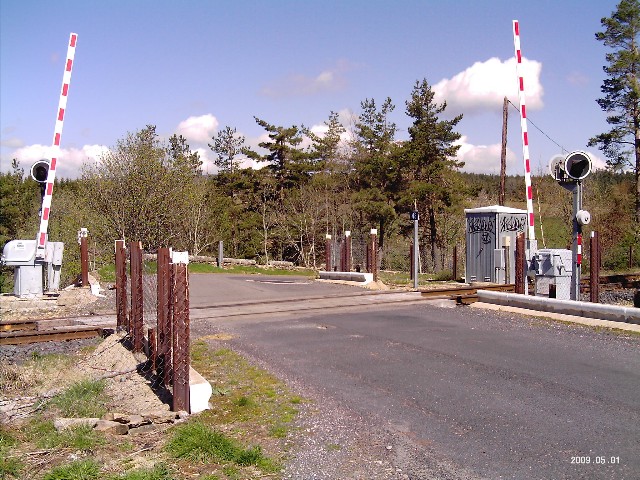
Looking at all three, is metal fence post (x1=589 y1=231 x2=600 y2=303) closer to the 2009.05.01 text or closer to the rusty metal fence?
the 2009.05.01 text

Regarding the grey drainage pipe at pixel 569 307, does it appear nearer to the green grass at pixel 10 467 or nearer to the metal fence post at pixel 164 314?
the metal fence post at pixel 164 314

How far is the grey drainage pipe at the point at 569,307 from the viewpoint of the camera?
997 cm

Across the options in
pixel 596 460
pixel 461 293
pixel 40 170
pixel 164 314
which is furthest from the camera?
pixel 461 293

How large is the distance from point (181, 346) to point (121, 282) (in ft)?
12.8

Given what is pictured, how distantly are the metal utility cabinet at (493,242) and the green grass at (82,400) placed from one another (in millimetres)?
14091

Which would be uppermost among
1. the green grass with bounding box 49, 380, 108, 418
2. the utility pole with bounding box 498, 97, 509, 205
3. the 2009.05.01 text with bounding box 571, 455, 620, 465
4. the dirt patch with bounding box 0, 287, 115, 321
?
the utility pole with bounding box 498, 97, 509, 205

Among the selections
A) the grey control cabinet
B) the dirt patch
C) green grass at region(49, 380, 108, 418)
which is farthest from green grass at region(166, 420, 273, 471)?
the grey control cabinet

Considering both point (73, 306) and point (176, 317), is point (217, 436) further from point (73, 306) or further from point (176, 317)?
point (73, 306)

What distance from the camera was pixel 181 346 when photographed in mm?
5781

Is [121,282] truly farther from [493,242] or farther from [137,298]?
[493,242]

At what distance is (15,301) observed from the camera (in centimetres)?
1354

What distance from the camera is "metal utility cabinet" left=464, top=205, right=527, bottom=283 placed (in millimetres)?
18438

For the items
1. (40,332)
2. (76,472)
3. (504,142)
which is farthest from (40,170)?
(504,142)

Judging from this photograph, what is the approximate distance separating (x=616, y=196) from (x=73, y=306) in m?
31.7
